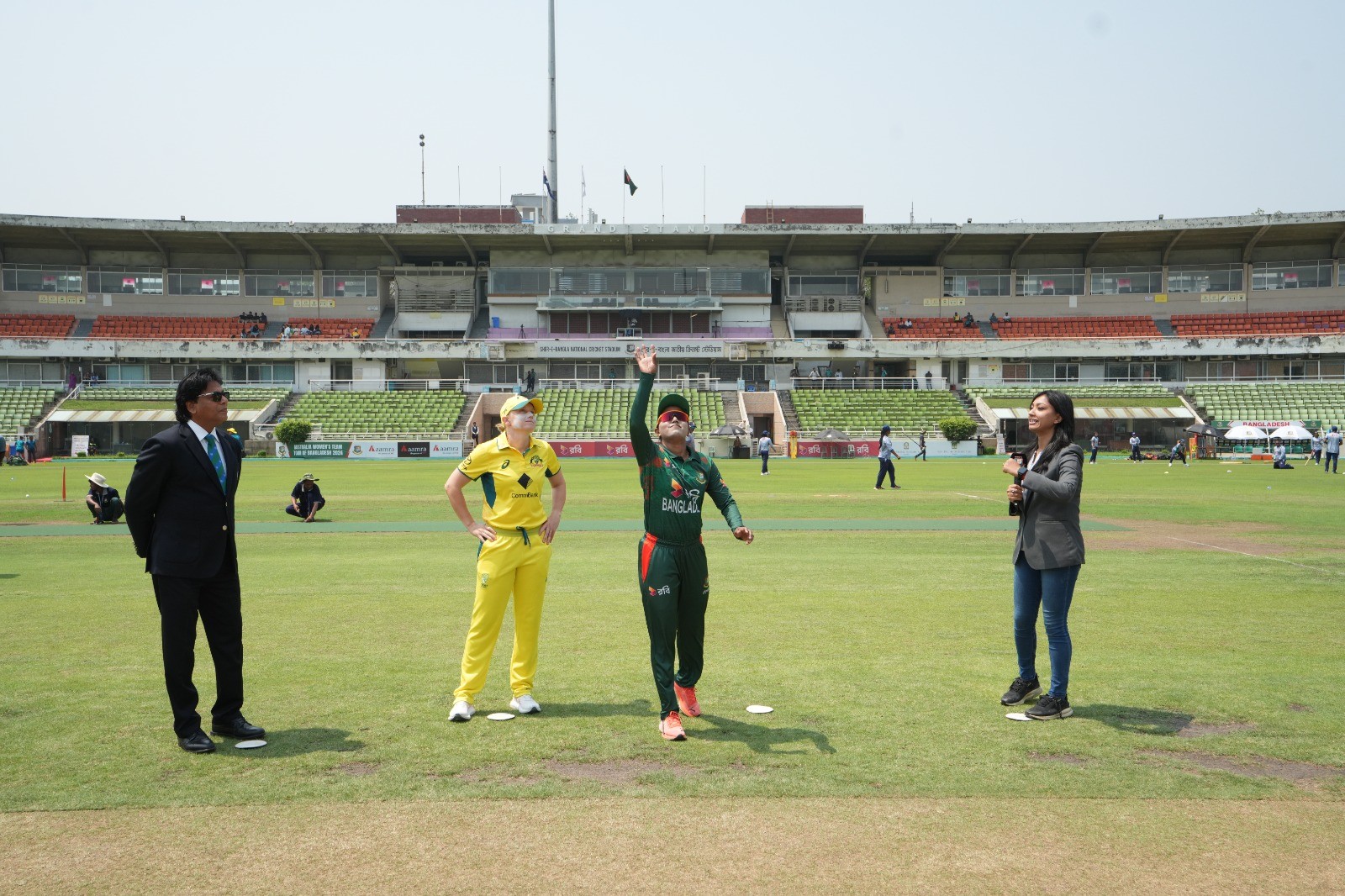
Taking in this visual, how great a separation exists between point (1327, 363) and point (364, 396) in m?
62.6

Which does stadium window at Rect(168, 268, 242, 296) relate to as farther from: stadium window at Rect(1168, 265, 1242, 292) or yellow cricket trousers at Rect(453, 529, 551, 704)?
yellow cricket trousers at Rect(453, 529, 551, 704)

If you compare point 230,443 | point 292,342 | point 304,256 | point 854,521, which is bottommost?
point 854,521

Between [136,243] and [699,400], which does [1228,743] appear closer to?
[699,400]

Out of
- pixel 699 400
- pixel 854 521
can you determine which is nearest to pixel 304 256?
pixel 699 400

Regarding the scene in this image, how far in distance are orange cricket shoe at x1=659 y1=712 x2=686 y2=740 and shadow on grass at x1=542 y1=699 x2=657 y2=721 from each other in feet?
1.63

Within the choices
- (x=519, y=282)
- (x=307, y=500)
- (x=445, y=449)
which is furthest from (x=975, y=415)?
(x=307, y=500)

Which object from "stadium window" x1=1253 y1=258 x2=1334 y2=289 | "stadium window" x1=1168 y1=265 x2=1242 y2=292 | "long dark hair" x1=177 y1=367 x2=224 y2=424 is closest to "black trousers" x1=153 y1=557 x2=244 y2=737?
"long dark hair" x1=177 y1=367 x2=224 y2=424

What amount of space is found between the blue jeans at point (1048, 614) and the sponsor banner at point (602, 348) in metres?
61.4

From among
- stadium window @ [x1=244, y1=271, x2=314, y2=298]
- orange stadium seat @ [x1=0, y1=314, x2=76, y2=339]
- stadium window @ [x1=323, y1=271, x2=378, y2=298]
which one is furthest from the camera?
stadium window @ [x1=323, y1=271, x2=378, y2=298]

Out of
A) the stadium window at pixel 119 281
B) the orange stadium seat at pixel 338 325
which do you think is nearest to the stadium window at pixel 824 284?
the orange stadium seat at pixel 338 325

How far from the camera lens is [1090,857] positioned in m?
4.30

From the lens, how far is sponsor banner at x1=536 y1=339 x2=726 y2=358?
67.8 meters

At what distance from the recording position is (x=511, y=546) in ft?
21.8

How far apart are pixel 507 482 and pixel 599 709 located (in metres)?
1.64
